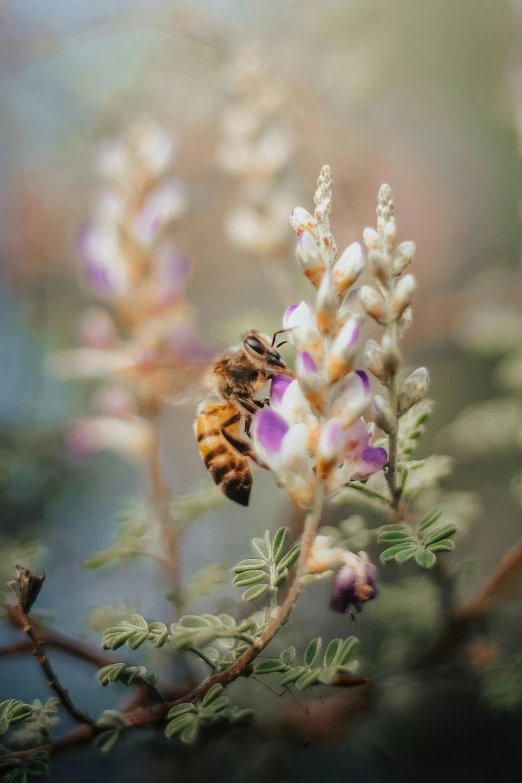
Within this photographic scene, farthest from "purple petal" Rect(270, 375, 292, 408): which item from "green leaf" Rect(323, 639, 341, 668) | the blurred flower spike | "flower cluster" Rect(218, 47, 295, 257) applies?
"flower cluster" Rect(218, 47, 295, 257)

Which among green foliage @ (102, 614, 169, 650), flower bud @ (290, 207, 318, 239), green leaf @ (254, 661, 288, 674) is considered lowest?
green leaf @ (254, 661, 288, 674)

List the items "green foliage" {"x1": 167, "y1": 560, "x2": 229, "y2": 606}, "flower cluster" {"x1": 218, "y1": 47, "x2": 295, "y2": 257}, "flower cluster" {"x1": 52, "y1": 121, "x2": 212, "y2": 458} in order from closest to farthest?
"green foliage" {"x1": 167, "y1": 560, "x2": 229, "y2": 606}
"flower cluster" {"x1": 52, "y1": 121, "x2": 212, "y2": 458}
"flower cluster" {"x1": 218, "y1": 47, "x2": 295, "y2": 257}

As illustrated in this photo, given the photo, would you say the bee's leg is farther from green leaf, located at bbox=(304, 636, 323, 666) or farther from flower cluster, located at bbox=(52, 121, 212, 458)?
flower cluster, located at bbox=(52, 121, 212, 458)

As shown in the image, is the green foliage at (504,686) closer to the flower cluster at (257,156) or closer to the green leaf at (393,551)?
the green leaf at (393,551)

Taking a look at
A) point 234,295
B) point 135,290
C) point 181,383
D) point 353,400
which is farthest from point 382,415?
point 234,295

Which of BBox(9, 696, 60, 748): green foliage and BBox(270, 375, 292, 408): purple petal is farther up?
BBox(270, 375, 292, 408): purple petal

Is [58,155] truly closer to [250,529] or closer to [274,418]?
[250,529]

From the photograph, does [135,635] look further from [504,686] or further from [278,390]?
[504,686]
